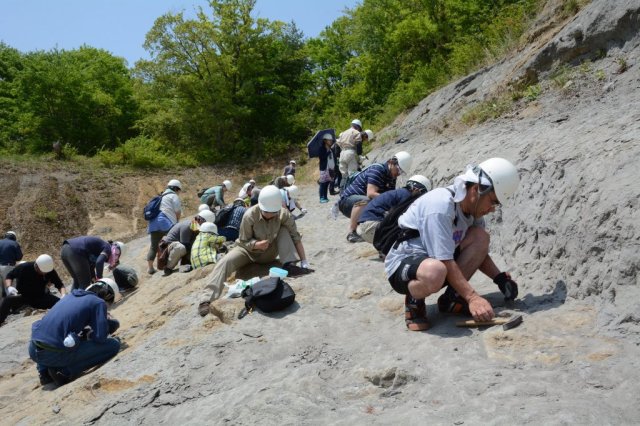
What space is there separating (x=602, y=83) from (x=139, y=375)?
712 centimetres

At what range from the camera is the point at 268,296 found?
5543 millimetres

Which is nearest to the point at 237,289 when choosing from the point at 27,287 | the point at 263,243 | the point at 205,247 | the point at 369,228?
the point at 263,243

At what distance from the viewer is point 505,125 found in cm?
844

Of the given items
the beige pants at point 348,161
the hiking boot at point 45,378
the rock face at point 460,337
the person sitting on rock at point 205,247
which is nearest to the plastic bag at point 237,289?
the rock face at point 460,337

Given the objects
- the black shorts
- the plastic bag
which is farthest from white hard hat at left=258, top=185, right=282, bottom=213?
the black shorts

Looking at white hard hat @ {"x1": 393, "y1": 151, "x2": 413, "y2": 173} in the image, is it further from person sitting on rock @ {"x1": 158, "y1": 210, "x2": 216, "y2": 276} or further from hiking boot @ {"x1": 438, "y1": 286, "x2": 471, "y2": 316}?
person sitting on rock @ {"x1": 158, "y1": 210, "x2": 216, "y2": 276}

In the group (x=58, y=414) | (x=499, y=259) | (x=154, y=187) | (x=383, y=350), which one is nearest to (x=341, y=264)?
(x=499, y=259)

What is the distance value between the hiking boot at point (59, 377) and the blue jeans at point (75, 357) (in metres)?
0.02

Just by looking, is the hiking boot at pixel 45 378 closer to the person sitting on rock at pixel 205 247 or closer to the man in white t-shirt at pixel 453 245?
the person sitting on rock at pixel 205 247

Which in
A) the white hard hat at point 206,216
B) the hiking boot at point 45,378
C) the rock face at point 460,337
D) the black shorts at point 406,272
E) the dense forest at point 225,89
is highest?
the dense forest at point 225,89

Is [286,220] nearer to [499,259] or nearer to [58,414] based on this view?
[499,259]

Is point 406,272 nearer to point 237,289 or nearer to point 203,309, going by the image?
point 237,289

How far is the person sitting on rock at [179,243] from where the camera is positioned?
909cm

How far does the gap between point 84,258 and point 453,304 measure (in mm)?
6788
